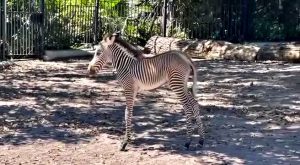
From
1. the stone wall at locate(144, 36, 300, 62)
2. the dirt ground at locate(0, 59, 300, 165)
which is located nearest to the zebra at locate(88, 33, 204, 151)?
the dirt ground at locate(0, 59, 300, 165)

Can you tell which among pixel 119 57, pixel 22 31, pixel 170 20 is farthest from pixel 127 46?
pixel 170 20

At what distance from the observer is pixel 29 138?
845 centimetres

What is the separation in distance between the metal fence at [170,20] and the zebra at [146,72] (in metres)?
11.2

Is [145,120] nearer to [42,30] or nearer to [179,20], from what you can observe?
[42,30]

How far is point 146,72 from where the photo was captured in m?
8.09

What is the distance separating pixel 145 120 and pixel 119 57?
6.13ft

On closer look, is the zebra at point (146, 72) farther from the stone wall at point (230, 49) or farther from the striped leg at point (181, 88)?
the stone wall at point (230, 49)

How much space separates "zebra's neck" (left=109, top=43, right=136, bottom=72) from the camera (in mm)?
8133

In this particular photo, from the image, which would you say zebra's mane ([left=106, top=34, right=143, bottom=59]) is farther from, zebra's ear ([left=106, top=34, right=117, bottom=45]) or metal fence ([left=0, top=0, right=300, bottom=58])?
metal fence ([left=0, top=0, right=300, bottom=58])

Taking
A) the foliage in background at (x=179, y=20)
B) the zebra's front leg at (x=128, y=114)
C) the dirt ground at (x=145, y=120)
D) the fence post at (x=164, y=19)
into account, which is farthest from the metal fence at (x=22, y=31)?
the zebra's front leg at (x=128, y=114)

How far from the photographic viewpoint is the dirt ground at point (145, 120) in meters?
7.58

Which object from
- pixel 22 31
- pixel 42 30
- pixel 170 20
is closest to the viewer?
pixel 22 31

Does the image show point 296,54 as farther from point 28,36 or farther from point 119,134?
point 119,134

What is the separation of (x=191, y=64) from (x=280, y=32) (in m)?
13.8
